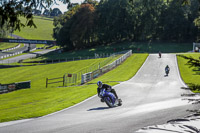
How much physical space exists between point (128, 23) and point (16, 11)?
290 feet

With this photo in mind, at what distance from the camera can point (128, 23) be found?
96.5 m

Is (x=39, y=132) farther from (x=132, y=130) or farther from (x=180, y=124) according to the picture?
(x=180, y=124)

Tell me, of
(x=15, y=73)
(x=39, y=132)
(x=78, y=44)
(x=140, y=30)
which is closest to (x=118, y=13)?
(x=140, y=30)

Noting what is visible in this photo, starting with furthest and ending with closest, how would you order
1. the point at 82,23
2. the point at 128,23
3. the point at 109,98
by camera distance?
the point at 82,23 < the point at 128,23 < the point at 109,98

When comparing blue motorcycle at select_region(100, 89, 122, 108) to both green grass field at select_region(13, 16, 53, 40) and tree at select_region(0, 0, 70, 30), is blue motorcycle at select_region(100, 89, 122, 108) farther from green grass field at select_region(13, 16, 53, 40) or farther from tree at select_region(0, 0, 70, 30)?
green grass field at select_region(13, 16, 53, 40)

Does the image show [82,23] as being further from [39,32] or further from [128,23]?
[39,32]

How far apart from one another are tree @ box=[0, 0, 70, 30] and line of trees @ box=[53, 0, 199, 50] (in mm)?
79080

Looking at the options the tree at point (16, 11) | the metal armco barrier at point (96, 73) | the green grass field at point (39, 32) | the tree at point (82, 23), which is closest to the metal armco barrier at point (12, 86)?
the metal armco barrier at point (96, 73)

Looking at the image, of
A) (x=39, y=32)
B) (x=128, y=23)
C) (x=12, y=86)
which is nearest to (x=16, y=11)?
(x=12, y=86)

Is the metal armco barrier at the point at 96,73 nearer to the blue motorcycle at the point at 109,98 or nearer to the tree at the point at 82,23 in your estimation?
the blue motorcycle at the point at 109,98

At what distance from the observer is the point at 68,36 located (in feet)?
335

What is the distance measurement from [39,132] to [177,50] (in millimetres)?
75845

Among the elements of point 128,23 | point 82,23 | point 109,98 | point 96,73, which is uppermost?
point 128,23

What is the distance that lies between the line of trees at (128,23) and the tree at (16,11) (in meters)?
79.1
